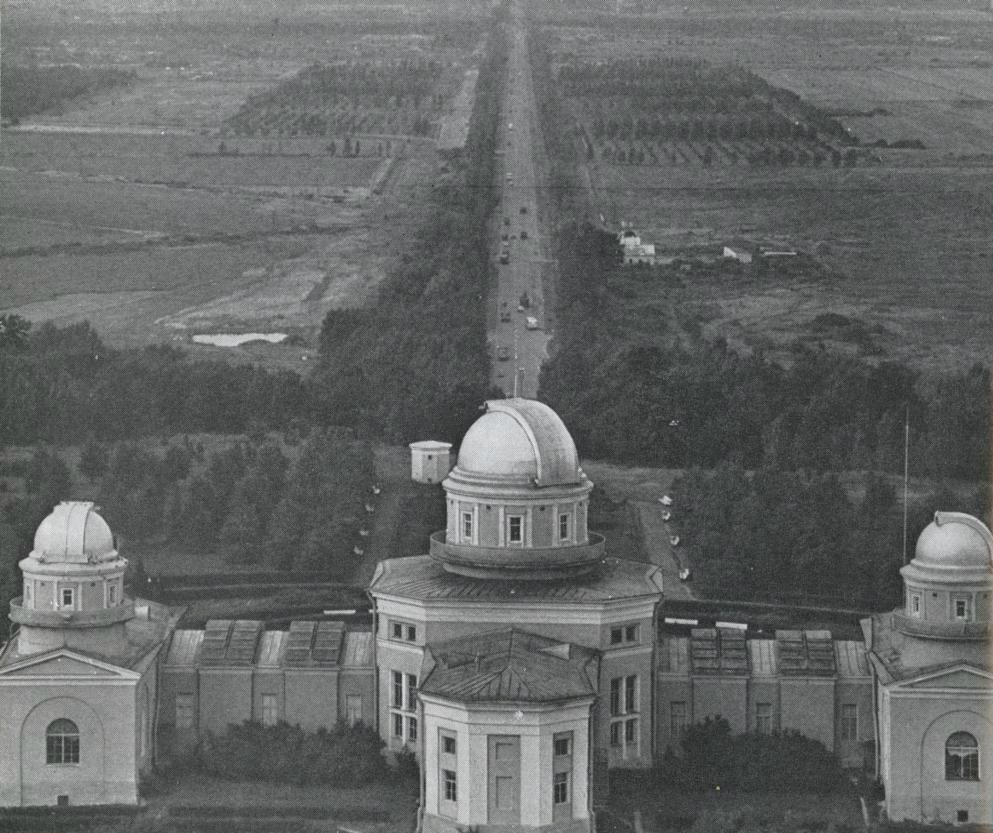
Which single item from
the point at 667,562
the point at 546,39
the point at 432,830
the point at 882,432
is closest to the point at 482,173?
the point at 546,39

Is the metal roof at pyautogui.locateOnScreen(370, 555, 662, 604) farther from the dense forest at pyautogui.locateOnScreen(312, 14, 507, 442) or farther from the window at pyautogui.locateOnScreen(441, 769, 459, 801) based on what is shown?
the dense forest at pyautogui.locateOnScreen(312, 14, 507, 442)

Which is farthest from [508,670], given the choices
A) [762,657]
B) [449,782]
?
[762,657]

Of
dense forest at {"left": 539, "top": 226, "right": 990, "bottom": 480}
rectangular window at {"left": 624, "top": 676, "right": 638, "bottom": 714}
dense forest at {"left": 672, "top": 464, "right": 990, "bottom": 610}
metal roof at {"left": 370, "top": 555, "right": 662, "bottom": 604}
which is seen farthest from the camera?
dense forest at {"left": 539, "top": 226, "right": 990, "bottom": 480}

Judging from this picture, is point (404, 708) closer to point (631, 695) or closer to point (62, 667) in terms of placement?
point (631, 695)

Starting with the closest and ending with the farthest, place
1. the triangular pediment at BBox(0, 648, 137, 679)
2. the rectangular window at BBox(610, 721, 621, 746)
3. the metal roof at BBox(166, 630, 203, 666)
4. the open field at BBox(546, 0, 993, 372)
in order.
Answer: the triangular pediment at BBox(0, 648, 137, 679) < the rectangular window at BBox(610, 721, 621, 746) < the metal roof at BBox(166, 630, 203, 666) < the open field at BBox(546, 0, 993, 372)

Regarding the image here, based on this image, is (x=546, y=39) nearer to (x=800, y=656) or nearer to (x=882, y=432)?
(x=882, y=432)

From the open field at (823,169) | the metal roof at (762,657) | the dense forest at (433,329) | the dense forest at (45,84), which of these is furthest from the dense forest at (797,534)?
the dense forest at (45,84)

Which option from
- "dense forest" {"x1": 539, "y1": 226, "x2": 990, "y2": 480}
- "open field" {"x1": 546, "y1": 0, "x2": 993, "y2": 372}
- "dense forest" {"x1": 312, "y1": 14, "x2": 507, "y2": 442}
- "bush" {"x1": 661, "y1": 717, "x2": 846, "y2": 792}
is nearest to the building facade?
"bush" {"x1": 661, "y1": 717, "x2": 846, "y2": 792}
